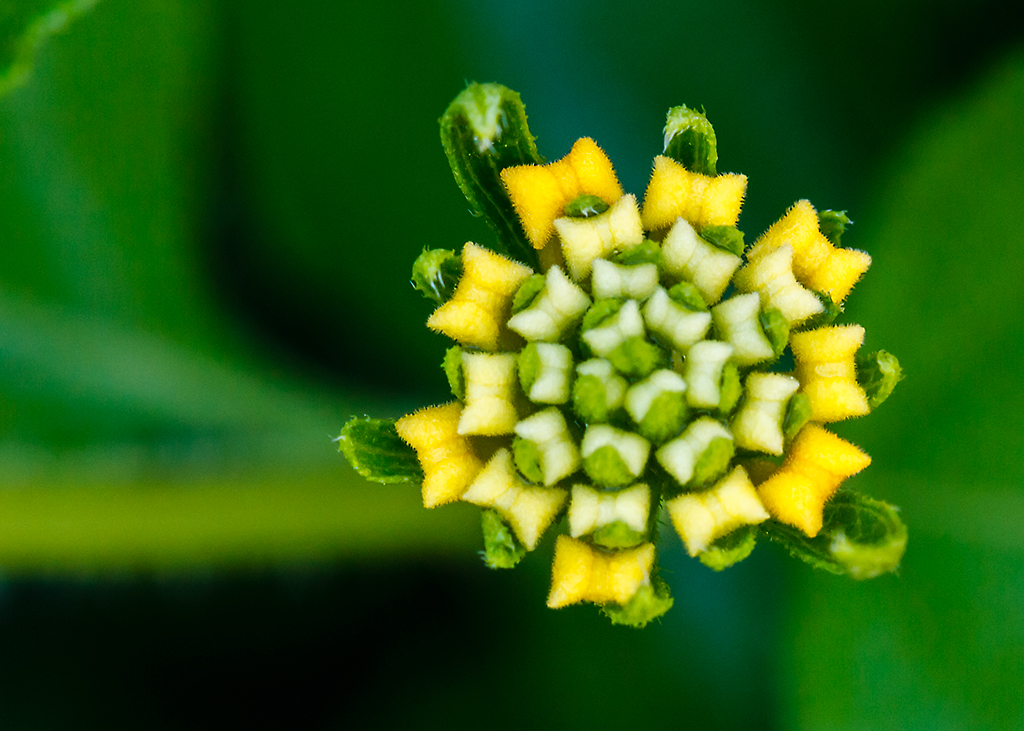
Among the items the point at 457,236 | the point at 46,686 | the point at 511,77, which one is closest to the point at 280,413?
the point at 457,236

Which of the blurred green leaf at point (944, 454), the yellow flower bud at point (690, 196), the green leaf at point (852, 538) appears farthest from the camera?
the blurred green leaf at point (944, 454)

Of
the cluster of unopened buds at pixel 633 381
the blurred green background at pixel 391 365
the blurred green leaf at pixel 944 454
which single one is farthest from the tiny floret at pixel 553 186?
the blurred green leaf at pixel 944 454

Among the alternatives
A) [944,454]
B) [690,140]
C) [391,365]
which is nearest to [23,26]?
[690,140]

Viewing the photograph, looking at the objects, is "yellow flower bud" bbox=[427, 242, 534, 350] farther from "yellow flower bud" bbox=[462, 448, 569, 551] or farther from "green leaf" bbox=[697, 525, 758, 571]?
"green leaf" bbox=[697, 525, 758, 571]

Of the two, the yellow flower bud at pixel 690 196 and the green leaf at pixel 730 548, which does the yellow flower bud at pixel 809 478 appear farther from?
the yellow flower bud at pixel 690 196

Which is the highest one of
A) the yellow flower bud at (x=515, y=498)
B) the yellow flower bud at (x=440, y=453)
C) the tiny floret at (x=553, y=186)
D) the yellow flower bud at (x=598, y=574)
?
the tiny floret at (x=553, y=186)
